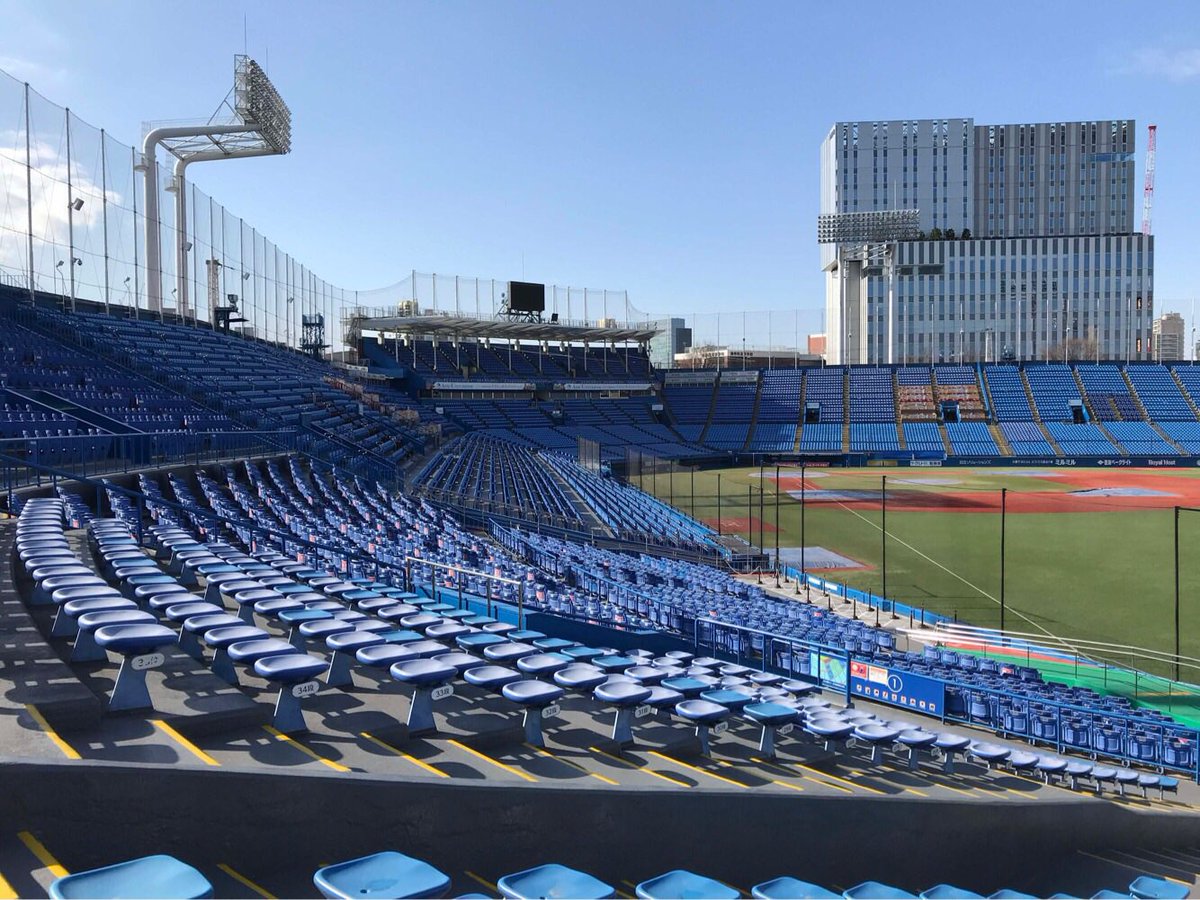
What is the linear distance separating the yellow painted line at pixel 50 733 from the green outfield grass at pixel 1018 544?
64.4 feet

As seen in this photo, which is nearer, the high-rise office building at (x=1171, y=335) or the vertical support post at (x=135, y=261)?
the vertical support post at (x=135, y=261)

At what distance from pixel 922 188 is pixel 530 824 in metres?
Result: 147

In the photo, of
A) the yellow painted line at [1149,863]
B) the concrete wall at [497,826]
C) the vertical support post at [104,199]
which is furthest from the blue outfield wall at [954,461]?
the concrete wall at [497,826]

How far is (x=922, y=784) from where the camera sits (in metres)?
8.73

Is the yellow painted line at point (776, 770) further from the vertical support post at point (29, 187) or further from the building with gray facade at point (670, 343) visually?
the building with gray facade at point (670, 343)

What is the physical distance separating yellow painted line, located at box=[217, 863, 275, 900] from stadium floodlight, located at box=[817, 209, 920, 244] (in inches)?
3777

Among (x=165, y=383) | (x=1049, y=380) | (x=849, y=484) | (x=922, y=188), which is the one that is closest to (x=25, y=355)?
(x=165, y=383)

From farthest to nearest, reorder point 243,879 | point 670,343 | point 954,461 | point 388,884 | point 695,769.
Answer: point 670,343, point 954,461, point 695,769, point 243,879, point 388,884

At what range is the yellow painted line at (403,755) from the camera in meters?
5.65

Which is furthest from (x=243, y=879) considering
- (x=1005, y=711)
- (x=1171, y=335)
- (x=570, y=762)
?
(x=1171, y=335)

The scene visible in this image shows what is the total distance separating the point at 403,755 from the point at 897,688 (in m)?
10.1

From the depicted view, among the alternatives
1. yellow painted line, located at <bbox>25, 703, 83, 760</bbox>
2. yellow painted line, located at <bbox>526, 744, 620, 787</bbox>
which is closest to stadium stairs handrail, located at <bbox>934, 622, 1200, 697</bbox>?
yellow painted line, located at <bbox>526, 744, 620, 787</bbox>

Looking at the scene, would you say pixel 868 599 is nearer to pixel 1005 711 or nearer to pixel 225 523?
pixel 1005 711

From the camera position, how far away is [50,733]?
5.13 m
